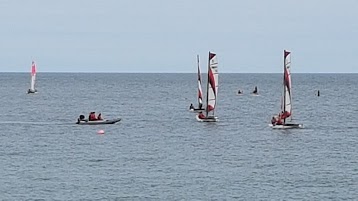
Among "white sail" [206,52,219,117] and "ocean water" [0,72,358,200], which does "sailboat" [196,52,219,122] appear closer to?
"white sail" [206,52,219,117]

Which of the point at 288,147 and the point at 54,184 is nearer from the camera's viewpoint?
the point at 54,184

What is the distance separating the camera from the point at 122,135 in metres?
94.8

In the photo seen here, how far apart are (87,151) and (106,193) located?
73.5 ft

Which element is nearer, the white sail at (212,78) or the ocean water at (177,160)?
the ocean water at (177,160)

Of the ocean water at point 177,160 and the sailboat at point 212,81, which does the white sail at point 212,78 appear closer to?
the sailboat at point 212,81

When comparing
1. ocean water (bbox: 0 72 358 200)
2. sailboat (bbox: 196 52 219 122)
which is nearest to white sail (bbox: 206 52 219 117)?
sailboat (bbox: 196 52 219 122)

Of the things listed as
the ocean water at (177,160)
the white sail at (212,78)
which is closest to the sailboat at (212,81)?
the white sail at (212,78)

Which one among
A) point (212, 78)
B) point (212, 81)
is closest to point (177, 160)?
point (212, 78)

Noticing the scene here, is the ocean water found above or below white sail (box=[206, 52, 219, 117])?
below

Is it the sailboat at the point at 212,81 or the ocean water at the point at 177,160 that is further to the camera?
the sailboat at the point at 212,81

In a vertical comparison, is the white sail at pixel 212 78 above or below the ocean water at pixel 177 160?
above

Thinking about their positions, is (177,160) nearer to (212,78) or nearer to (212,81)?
(212,78)

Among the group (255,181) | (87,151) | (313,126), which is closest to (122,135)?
(87,151)

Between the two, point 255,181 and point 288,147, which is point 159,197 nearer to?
point 255,181
